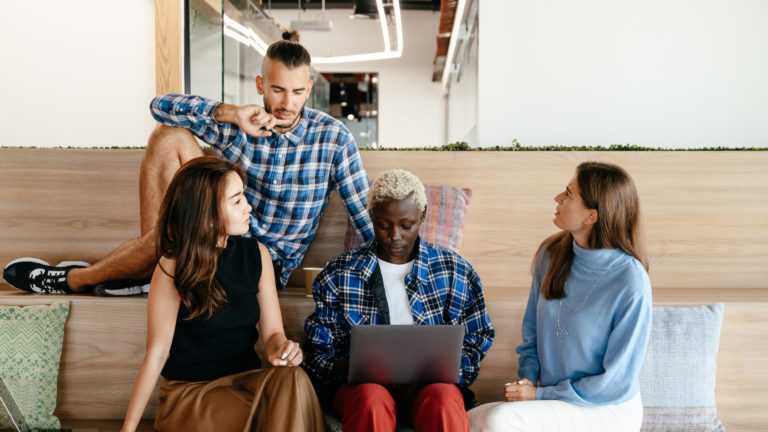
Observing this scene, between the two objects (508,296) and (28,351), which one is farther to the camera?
(508,296)

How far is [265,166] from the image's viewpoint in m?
2.24

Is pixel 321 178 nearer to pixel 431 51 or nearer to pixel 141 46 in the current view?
pixel 141 46

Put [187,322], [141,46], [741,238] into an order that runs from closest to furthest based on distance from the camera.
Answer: [187,322] < [741,238] < [141,46]

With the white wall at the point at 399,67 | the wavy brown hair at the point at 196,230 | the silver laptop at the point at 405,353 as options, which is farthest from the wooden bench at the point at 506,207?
the white wall at the point at 399,67

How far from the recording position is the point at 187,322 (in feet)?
5.48

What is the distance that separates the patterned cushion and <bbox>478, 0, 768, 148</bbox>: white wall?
1281mm

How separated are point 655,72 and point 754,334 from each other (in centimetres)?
138

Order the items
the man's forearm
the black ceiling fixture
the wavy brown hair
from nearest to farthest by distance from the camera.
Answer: the wavy brown hair → the man's forearm → the black ceiling fixture

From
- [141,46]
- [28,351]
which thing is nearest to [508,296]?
[28,351]

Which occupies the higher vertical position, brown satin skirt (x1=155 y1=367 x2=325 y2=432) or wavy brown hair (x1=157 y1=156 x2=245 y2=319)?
wavy brown hair (x1=157 y1=156 x2=245 y2=319)

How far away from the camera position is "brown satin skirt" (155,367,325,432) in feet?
4.98

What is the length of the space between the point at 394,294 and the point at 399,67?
6.88 m

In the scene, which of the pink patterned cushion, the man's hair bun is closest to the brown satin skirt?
the pink patterned cushion

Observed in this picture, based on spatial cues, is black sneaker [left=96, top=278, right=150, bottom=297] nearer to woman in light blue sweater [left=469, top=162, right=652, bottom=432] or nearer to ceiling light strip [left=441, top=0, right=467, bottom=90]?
woman in light blue sweater [left=469, top=162, right=652, bottom=432]
